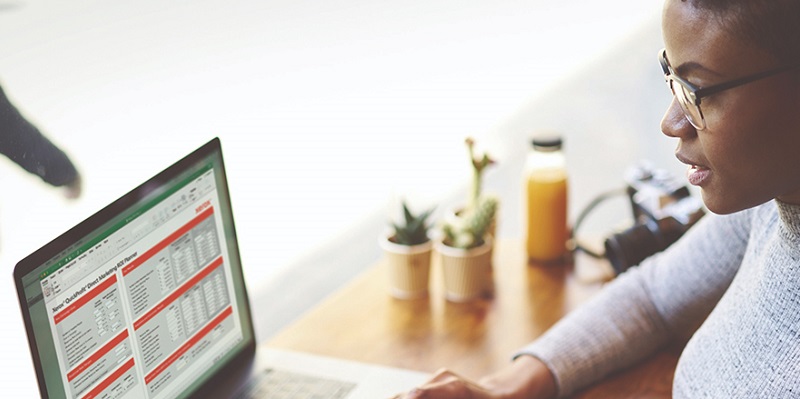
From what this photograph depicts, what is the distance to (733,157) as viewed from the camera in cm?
100

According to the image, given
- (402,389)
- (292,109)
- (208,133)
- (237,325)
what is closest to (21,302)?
(237,325)

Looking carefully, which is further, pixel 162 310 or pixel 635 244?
pixel 635 244

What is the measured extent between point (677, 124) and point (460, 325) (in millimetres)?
663

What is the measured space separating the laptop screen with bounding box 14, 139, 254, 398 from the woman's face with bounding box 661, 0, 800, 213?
0.61 m

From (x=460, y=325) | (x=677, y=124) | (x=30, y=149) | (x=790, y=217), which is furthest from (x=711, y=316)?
(x=30, y=149)

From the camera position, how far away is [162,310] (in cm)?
119

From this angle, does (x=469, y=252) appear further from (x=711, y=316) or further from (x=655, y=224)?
(x=711, y=316)

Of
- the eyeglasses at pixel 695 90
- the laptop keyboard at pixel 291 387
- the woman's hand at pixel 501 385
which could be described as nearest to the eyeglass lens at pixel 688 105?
the eyeglasses at pixel 695 90

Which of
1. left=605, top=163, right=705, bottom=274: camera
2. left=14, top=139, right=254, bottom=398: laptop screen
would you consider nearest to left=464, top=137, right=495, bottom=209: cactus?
left=605, top=163, right=705, bottom=274: camera

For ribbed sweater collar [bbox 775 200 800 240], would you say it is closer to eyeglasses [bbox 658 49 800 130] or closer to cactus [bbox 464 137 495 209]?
eyeglasses [bbox 658 49 800 130]

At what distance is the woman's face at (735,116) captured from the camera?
959 mm

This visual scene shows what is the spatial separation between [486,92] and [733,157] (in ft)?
10.4

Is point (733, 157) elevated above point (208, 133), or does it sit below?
above

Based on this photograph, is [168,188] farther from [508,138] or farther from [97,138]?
[508,138]
